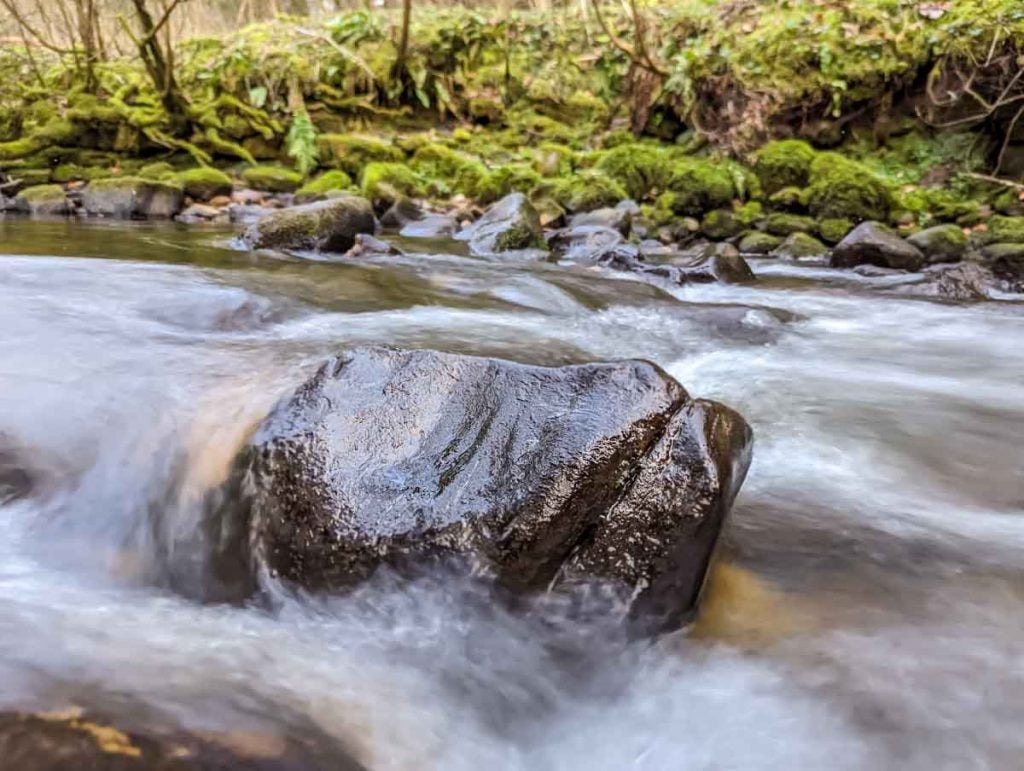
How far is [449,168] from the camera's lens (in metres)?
11.7

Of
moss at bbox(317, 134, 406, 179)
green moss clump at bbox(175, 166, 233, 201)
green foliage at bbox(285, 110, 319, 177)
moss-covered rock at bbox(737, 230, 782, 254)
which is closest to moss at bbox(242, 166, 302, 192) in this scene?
green foliage at bbox(285, 110, 319, 177)

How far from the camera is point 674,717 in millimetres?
1802

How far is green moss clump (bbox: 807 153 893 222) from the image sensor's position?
915 cm

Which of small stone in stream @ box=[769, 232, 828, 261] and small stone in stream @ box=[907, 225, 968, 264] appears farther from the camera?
small stone in stream @ box=[769, 232, 828, 261]

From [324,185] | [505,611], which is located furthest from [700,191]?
[505,611]

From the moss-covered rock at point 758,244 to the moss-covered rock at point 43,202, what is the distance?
805 centimetres

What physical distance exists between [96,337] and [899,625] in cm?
336

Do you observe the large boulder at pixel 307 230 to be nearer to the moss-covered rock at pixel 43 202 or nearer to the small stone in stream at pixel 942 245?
the moss-covered rock at pixel 43 202

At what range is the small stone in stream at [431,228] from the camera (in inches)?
356

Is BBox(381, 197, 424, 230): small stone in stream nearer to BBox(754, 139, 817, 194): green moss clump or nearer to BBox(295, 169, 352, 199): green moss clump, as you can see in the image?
BBox(295, 169, 352, 199): green moss clump

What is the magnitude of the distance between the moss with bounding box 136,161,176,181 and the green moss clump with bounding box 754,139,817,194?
7.96m

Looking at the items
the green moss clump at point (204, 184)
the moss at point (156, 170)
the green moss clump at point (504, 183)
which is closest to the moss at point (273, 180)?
the green moss clump at point (204, 184)

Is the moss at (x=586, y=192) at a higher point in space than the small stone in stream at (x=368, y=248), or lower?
higher

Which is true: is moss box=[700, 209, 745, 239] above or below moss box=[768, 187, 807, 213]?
below
